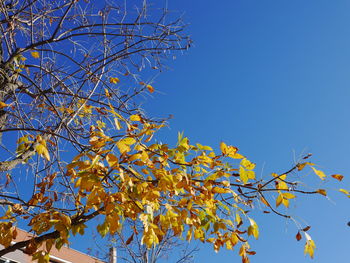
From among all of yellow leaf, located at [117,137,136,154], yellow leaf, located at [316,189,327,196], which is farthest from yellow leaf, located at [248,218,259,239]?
yellow leaf, located at [117,137,136,154]

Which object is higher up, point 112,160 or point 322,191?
point 322,191

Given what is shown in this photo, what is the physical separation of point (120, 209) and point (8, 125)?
2.25 m

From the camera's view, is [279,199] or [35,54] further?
[35,54]

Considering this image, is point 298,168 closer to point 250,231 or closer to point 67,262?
point 250,231

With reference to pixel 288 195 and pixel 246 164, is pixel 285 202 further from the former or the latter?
pixel 246 164

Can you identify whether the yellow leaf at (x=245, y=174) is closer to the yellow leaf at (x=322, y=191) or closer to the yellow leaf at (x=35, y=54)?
the yellow leaf at (x=322, y=191)

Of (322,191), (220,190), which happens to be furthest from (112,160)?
(322,191)

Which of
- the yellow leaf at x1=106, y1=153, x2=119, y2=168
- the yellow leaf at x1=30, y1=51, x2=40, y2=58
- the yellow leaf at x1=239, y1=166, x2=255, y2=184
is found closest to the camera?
the yellow leaf at x1=106, y1=153, x2=119, y2=168

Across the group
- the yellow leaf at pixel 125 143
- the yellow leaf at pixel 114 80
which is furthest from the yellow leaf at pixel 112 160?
the yellow leaf at pixel 114 80

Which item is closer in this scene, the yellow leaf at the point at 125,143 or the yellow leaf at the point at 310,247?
the yellow leaf at the point at 125,143

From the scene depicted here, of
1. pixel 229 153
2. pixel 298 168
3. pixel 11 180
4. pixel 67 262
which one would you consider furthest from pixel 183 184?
pixel 67 262

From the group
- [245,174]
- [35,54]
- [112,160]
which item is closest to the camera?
[112,160]

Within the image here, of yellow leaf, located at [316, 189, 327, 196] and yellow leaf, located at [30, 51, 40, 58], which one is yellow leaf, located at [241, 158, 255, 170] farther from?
yellow leaf, located at [30, 51, 40, 58]

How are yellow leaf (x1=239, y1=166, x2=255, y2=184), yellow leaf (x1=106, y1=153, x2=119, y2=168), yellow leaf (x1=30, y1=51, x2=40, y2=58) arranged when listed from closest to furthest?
yellow leaf (x1=106, y1=153, x2=119, y2=168) → yellow leaf (x1=239, y1=166, x2=255, y2=184) → yellow leaf (x1=30, y1=51, x2=40, y2=58)
